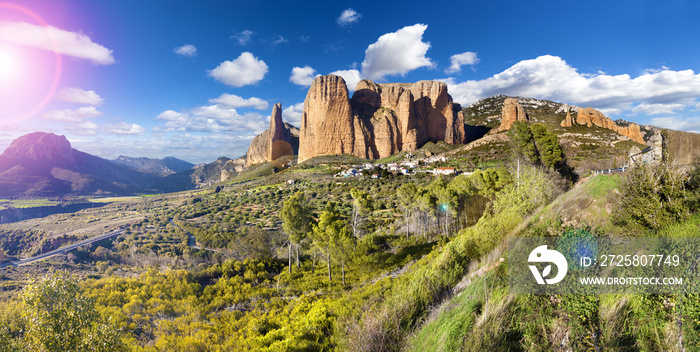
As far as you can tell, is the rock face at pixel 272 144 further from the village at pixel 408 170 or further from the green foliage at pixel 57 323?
the green foliage at pixel 57 323

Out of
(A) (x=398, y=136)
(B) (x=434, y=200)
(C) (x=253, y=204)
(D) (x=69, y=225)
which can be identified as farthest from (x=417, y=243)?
(A) (x=398, y=136)

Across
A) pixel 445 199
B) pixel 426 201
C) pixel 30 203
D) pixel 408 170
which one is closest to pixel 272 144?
pixel 30 203

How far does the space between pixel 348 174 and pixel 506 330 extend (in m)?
71.1

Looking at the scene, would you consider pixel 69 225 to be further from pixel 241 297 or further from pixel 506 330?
pixel 506 330

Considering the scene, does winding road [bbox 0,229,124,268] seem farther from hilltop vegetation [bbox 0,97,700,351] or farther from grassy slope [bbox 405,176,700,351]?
grassy slope [bbox 405,176,700,351]

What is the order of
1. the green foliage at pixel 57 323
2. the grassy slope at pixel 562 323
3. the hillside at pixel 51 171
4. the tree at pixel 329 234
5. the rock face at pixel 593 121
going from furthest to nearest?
the hillside at pixel 51 171, the rock face at pixel 593 121, the tree at pixel 329 234, the green foliage at pixel 57 323, the grassy slope at pixel 562 323

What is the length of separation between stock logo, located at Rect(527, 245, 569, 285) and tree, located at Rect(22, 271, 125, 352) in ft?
31.8

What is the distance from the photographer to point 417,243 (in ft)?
68.2

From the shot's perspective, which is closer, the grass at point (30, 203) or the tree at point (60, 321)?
the tree at point (60, 321)

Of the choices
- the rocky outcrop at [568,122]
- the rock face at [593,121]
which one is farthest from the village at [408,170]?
the rock face at [593,121]

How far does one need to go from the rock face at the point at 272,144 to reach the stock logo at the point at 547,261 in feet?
451

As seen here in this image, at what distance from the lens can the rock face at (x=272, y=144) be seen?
445 feet

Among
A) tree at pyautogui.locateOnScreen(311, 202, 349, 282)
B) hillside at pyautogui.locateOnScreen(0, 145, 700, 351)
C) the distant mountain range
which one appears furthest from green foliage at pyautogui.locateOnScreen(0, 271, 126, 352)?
the distant mountain range

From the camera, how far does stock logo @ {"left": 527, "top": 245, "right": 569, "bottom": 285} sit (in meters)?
4.03
